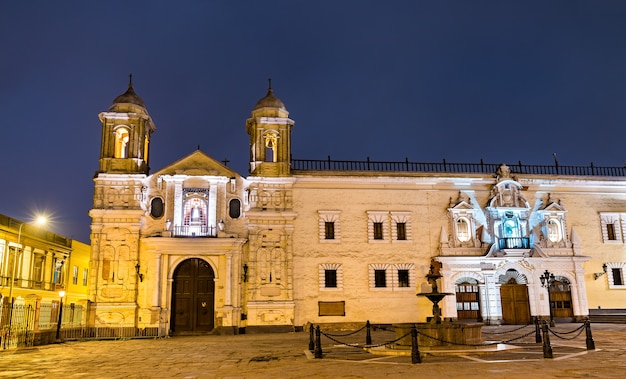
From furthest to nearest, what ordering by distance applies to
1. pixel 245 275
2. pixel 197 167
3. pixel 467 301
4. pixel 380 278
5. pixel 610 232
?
pixel 610 232 → pixel 467 301 → pixel 380 278 → pixel 197 167 → pixel 245 275

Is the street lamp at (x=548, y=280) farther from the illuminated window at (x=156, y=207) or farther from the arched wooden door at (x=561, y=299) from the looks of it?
the illuminated window at (x=156, y=207)

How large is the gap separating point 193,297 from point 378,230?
35.4 feet

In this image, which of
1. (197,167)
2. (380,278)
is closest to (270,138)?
(197,167)

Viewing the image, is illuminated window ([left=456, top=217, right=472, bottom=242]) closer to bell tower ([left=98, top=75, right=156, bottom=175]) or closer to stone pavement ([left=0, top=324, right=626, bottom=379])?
stone pavement ([left=0, top=324, right=626, bottom=379])

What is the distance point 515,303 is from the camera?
31.3 m

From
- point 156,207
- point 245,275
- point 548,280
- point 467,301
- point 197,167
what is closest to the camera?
point 245,275

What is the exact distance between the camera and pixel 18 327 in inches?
864

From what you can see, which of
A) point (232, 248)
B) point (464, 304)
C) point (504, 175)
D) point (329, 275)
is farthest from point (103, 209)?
point (504, 175)

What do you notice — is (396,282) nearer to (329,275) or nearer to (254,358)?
(329,275)

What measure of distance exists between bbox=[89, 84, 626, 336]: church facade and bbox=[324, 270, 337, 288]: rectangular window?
0.08 metres

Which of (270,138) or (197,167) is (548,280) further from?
(197,167)

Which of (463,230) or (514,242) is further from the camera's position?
(463,230)

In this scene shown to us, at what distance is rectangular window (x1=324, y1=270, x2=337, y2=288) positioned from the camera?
30303 millimetres

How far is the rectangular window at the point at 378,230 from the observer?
31297 mm
